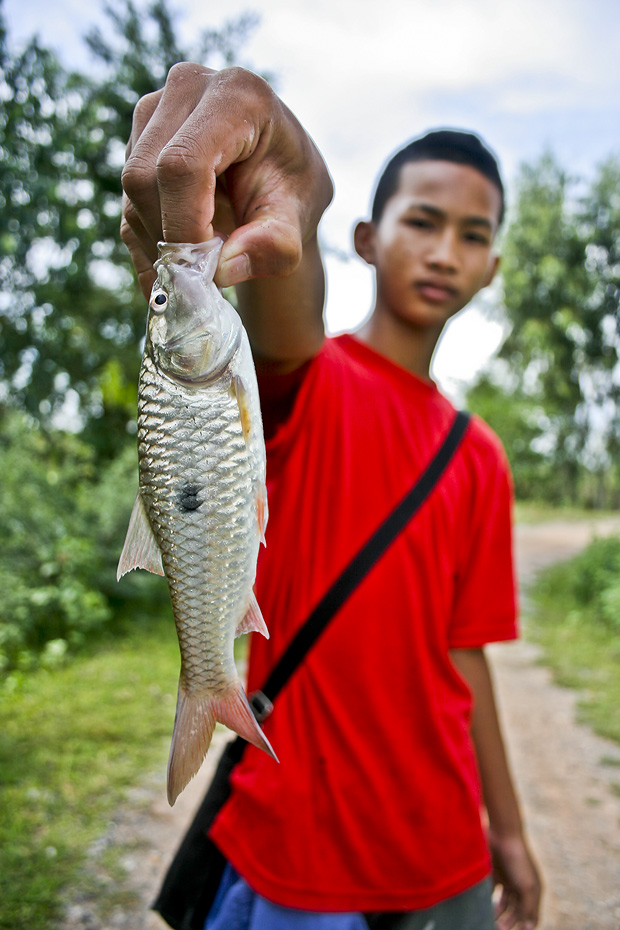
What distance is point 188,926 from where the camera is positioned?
1.71 m

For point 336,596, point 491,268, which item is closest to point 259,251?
point 336,596

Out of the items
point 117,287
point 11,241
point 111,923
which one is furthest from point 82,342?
point 111,923

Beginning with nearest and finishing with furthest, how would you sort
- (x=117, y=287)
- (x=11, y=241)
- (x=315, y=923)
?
(x=315, y=923) → (x=11, y=241) → (x=117, y=287)

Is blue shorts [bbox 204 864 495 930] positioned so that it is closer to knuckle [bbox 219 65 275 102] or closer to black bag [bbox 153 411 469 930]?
black bag [bbox 153 411 469 930]

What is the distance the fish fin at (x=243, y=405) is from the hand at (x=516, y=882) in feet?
5.86

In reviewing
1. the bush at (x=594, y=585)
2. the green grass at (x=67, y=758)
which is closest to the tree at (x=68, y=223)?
the green grass at (x=67, y=758)

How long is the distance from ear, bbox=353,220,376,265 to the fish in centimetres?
140

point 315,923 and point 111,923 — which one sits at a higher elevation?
point 315,923

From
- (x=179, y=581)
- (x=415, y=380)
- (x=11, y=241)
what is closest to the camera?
(x=179, y=581)

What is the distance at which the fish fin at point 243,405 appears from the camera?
1009mm

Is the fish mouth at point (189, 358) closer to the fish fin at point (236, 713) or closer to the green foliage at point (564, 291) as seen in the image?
the fish fin at point (236, 713)

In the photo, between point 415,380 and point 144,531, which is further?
point 415,380

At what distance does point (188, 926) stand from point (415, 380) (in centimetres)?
159

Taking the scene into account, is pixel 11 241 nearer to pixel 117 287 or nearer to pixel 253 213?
pixel 253 213
